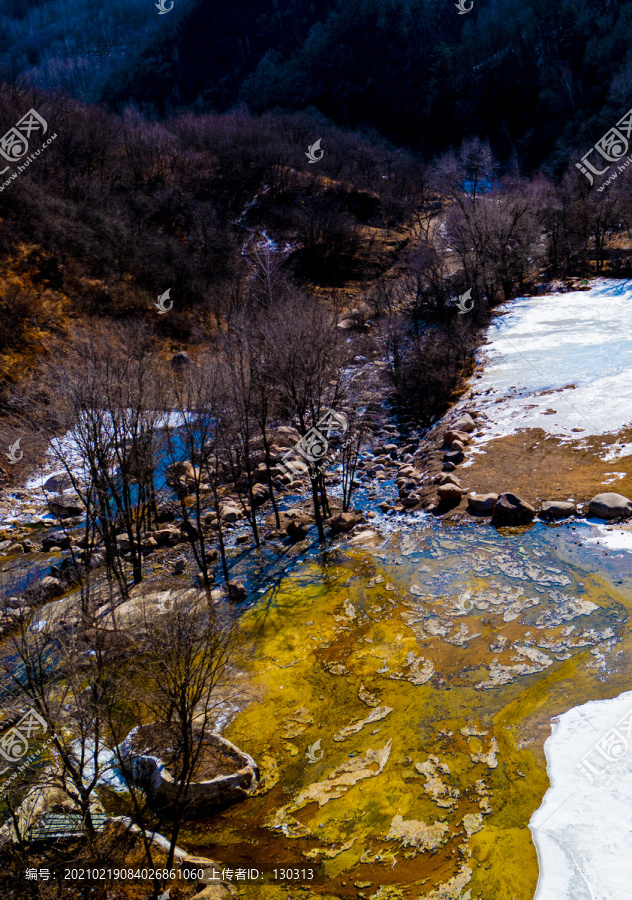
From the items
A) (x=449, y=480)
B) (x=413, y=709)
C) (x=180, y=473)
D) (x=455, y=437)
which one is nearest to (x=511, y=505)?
(x=449, y=480)

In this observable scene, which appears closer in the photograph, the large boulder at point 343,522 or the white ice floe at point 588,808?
the white ice floe at point 588,808

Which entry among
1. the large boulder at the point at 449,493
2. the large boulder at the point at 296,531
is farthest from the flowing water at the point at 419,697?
the large boulder at the point at 296,531

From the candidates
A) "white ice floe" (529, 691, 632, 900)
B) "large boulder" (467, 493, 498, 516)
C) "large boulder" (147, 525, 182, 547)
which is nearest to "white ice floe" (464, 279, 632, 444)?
"large boulder" (467, 493, 498, 516)

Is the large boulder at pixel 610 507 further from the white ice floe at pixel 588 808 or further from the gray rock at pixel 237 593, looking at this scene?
the gray rock at pixel 237 593

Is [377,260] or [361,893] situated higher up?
[377,260]

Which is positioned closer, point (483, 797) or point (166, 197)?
point (483, 797)

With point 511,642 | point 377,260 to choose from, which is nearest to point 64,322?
point 377,260

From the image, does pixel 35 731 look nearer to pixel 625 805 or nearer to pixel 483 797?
pixel 483 797

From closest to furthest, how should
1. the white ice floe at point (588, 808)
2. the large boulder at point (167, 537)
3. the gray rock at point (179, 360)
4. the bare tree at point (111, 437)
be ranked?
the white ice floe at point (588, 808) → the bare tree at point (111, 437) → the large boulder at point (167, 537) → the gray rock at point (179, 360)
